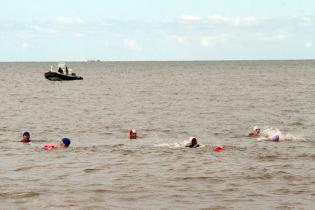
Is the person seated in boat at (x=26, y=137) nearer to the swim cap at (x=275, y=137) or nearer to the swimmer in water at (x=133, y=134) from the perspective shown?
the swimmer in water at (x=133, y=134)

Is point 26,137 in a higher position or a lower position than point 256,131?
lower

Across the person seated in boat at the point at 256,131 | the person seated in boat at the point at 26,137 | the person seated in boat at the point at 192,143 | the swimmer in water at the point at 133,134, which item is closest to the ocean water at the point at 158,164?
the swimmer in water at the point at 133,134

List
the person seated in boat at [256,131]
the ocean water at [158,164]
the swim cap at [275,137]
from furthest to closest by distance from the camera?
1. the person seated in boat at [256,131]
2. the swim cap at [275,137]
3. the ocean water at [158,164]

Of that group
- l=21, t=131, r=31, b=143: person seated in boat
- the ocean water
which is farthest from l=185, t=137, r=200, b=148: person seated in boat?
l=21, t=131, r=31, b=143: person seated in boat

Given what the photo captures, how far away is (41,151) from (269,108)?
24.6 m

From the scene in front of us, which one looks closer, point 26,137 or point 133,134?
point 26,137

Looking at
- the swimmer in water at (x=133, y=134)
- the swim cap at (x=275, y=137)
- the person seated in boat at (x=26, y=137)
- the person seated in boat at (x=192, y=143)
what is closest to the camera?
the person seated in boat at (x=192, y=143)

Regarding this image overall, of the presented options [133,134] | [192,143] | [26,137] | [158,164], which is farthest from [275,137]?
[26,137]

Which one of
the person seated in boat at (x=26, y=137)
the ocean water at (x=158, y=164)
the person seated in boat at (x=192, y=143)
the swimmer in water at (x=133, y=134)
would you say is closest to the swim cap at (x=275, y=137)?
the ocean water at (x=158, y=164)

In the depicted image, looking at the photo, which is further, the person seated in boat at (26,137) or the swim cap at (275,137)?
the swim cap at (275,137)

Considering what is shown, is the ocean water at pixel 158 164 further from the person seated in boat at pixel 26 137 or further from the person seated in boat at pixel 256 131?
the person seated in boat at pixel 256 131

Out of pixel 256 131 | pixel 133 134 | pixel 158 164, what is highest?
pixel 256 131

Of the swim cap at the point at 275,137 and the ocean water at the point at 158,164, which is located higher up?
the swim cap at the point at 275,137

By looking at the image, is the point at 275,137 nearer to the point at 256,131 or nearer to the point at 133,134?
the point at 256,131
